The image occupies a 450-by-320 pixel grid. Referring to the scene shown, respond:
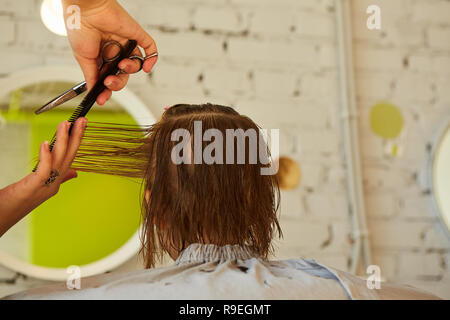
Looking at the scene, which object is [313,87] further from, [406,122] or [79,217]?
[79,217]

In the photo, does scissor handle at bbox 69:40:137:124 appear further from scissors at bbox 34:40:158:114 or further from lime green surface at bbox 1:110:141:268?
lime green surface at bbox 1:110:141:268

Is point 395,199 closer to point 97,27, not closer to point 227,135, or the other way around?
point 227,135

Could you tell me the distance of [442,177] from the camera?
54.7 inches

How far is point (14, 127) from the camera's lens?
1.17 metres

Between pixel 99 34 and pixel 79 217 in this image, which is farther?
pixel 79 217

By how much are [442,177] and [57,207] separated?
103 centimetres

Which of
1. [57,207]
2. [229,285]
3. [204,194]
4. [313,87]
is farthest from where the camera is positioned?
[313,87]

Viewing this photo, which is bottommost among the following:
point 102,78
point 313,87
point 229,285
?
point 229,285

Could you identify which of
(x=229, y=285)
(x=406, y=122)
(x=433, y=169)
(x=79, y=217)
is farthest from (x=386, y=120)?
(x=229, y=285)

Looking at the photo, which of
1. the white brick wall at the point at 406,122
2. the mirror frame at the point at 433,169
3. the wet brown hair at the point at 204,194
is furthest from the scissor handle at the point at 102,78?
the mirror frame at the point at 433,169

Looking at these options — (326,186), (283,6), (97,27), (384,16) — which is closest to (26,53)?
(97,27)

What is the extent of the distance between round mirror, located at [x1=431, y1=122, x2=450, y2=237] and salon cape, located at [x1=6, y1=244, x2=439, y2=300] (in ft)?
2.64

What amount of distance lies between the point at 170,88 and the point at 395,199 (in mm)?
694
